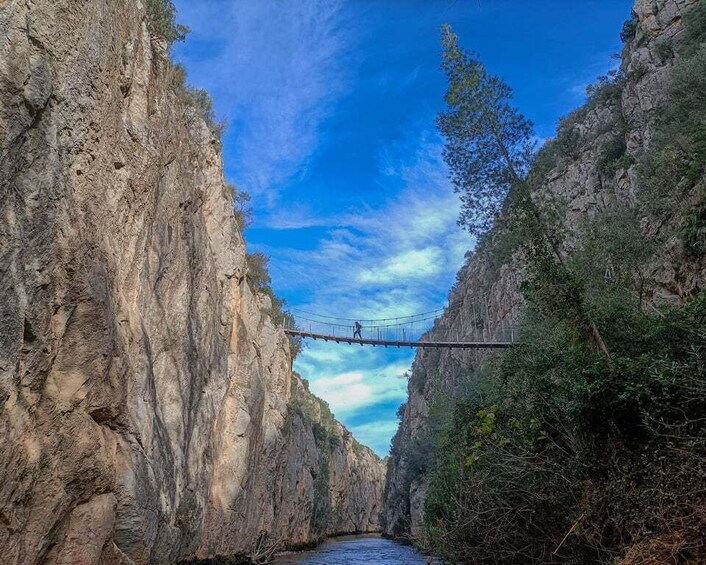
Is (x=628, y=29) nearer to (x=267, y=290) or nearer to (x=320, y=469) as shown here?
(x=267, y=290)

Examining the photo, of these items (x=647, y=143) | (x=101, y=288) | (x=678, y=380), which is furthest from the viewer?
(x=647, y=143)

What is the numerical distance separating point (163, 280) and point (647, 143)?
2206 cm

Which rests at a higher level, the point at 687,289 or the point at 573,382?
the point at 687,289

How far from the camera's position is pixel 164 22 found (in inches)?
Result: 671

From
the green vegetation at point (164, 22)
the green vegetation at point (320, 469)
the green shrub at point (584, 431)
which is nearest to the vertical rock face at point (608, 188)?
the green shrub at point (584, 431)

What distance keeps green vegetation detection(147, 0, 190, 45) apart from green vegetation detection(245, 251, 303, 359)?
499 inches

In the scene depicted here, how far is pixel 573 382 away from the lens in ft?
29.8

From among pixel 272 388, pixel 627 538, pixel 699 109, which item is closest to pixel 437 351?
pixel 272 388

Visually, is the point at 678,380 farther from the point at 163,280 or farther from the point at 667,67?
the point at 667,67

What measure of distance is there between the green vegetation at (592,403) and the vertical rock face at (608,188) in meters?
0.87

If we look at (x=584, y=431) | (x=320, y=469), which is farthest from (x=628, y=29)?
(x=320, y=469)

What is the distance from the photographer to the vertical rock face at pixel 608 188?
16.5 meters

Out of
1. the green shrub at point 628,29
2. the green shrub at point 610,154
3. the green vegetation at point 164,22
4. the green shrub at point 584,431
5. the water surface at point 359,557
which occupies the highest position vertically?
the green shrub at point 628,29

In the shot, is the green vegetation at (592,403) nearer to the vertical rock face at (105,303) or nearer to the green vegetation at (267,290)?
the vertical rock face at (105,303)
